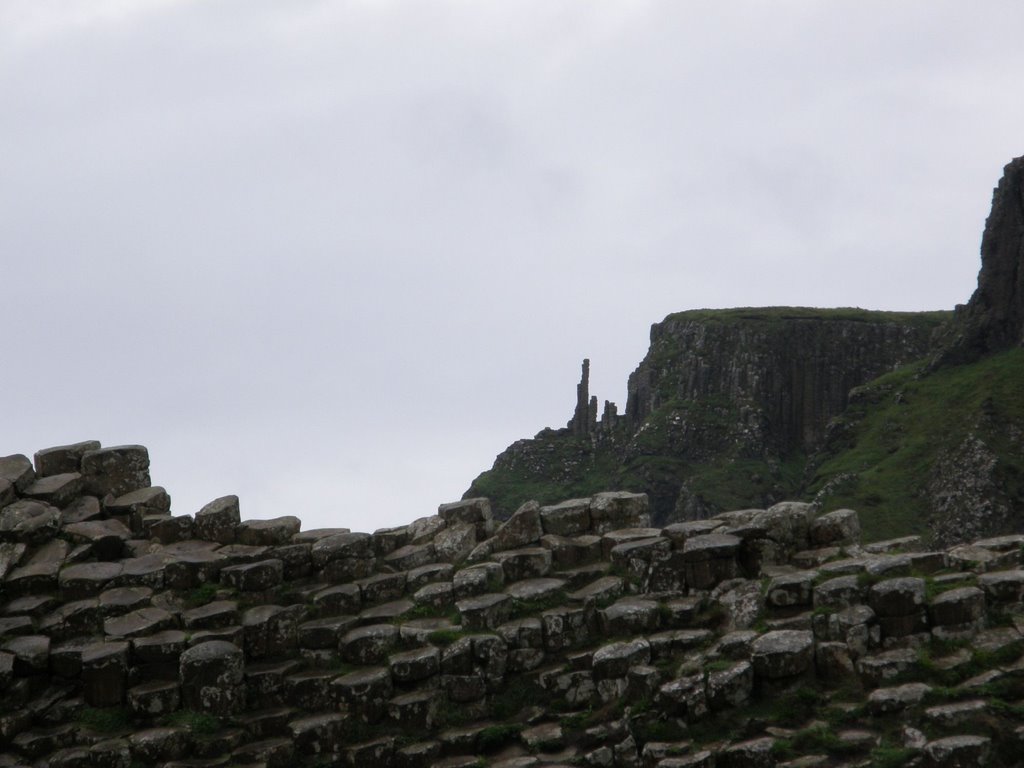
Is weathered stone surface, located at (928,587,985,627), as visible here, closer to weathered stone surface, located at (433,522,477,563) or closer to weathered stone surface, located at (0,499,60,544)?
weathered stone surface, located at (433,522,477,563)

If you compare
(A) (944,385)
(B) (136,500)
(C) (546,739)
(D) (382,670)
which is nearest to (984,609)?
(C) (546,739)

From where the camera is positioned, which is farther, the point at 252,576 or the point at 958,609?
the point at 252,576

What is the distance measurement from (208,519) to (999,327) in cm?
15074

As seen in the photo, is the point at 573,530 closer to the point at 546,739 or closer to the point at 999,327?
the point at 546,739

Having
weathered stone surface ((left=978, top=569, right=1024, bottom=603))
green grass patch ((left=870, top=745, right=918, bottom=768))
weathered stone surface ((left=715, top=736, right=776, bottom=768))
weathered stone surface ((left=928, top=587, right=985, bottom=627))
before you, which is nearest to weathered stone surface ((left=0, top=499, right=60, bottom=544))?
weathered stone surface ((left=715, top=736, right=776, bottom=768))

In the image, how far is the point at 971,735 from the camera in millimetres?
22375

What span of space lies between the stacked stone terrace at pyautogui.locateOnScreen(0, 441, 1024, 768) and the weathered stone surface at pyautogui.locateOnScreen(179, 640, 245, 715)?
0.15 ft

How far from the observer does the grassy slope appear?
439 feet

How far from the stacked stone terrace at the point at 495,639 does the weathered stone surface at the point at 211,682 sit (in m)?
0.05

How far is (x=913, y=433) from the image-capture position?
15575 centimetres

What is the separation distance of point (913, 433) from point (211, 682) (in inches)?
5505

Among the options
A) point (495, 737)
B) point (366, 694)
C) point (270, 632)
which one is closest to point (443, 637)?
point (366, 694)

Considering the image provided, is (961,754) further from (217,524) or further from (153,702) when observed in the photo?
(217,524)

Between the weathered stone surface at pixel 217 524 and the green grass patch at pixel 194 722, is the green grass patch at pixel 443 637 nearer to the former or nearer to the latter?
the green grass patch at pixel 194 722
